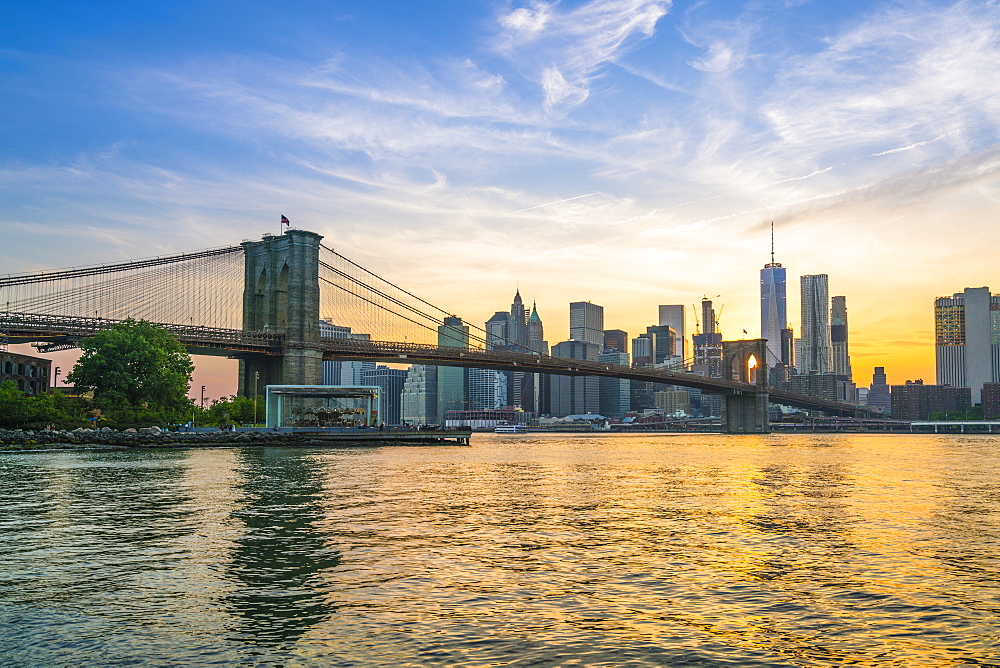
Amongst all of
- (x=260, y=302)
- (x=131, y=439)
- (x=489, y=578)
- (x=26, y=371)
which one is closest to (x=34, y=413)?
(x=131, y=439)

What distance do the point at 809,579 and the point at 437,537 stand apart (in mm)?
10140

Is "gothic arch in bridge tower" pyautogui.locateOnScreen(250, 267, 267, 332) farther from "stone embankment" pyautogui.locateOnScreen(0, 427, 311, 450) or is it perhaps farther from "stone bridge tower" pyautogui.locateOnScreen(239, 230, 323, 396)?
"stone embankment" pyautogui.locateOnScreen(0, 427, 311, 450)

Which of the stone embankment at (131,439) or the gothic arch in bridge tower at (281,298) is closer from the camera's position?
the stone embankment at (131,439)

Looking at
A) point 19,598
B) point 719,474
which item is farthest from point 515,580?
point 719,474

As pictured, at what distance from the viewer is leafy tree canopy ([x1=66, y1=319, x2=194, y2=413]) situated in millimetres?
87750

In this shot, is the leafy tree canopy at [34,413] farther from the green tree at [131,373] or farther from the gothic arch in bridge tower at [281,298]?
the gothic arch in bridge tower at [281,298]

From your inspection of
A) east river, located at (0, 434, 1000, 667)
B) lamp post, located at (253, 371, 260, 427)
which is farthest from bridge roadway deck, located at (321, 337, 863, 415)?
east river, located at (0, 434, 1000, 667)

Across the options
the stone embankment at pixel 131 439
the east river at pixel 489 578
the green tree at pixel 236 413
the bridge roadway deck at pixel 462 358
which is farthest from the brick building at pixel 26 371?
the east river at pixel 489 578

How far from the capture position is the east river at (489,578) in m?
13.0

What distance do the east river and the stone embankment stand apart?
4052 centimetres

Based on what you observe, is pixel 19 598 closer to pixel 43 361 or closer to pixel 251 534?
pixel 251 534

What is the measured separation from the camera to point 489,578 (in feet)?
60.1

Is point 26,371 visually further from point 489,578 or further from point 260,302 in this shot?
point 489,578

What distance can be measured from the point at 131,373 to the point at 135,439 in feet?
45.6
